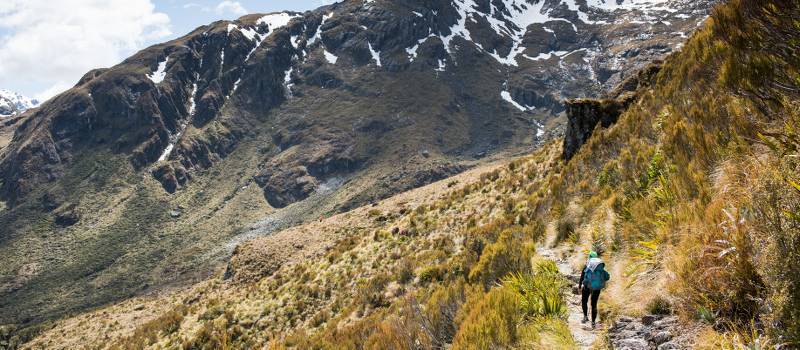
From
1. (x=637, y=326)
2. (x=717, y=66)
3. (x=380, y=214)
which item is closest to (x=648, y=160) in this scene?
(x=717, y=66)

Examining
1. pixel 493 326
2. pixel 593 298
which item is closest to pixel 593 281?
pixel 593 298

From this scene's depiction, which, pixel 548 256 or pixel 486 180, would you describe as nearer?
pixel 548 256

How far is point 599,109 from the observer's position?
20469 millimetres

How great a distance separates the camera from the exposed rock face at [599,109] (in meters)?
19.6

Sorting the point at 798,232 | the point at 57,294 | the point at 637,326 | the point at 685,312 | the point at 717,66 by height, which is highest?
the point at 717,66

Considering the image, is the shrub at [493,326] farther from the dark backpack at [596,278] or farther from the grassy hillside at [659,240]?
the dark backpack at [596,278]

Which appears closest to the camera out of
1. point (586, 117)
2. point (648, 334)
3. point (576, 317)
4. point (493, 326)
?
point (648, 334)

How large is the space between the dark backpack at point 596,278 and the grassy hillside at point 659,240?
16.1 inches

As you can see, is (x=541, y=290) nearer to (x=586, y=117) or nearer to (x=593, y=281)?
(x=593, y=281)

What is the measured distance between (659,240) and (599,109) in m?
15.6

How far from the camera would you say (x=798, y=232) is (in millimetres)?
3645

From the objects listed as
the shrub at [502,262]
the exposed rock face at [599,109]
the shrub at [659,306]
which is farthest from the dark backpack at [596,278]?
the exposed rock face at [599,109]

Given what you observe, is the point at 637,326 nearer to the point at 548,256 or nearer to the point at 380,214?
the point at 548,256

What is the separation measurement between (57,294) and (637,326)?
23502 centimetres
